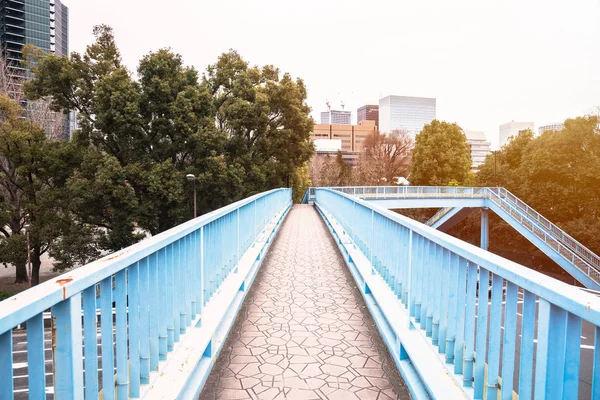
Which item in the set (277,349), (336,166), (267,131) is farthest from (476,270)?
(336,166)

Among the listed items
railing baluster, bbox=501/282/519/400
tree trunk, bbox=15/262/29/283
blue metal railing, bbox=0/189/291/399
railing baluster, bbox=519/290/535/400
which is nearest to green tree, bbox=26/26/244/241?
tree trunk, bbox=15/262/29/283

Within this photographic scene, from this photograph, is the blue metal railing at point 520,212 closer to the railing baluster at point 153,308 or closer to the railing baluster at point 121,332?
the railing baluster at point 153,308

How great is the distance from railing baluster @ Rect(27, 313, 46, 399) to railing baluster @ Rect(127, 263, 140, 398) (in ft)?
2.92

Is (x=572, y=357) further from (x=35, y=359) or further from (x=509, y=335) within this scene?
(x=35, y=359)

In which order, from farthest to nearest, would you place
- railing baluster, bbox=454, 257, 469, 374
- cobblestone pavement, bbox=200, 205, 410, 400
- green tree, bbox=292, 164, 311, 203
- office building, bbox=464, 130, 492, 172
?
office building, bbox=464, 130, 492, 172, green tree, bbox=292, 164, 311, 203, cobblestone pavement, bbox=200, 205, 410, 400, railing baluster, bbox=454, 257, 469, 374

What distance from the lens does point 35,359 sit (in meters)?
1.50

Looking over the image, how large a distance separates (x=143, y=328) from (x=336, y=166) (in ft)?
229

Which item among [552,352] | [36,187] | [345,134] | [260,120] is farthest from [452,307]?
[345,134]

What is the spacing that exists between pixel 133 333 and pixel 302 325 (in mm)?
2786

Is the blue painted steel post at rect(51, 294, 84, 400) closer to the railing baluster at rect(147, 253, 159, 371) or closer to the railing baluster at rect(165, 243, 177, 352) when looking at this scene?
the railing baluster at rect(147, 253, 159, 371)

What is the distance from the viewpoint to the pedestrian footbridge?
5.29 ft

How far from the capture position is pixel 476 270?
8.01ft

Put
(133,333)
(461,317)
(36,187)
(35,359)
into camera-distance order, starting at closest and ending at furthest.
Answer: (35,359)
(133,333)
(461,317)
(36,187)

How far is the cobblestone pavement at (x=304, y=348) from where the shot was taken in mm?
3438
